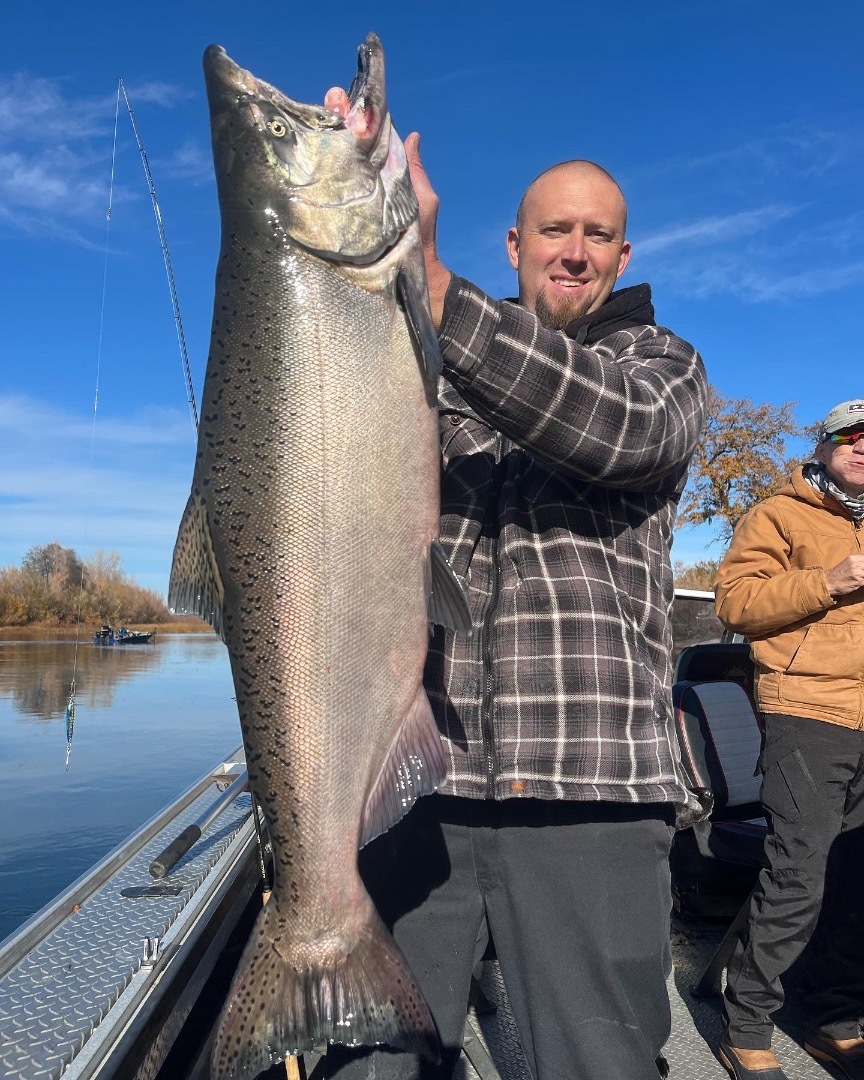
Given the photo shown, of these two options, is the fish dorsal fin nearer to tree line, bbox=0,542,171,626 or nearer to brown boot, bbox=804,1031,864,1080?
brown boot, bbox=804,1031,864,1080

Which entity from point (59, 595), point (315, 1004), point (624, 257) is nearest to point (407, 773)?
point (315, 1004)

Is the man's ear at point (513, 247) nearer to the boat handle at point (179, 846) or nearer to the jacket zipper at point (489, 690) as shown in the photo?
the jacket zipper at point (489, 690)

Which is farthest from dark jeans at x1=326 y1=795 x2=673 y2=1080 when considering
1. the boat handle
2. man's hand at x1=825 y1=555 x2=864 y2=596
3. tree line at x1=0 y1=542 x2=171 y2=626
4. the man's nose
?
tree line at x1=0 y1=542 x2=171 y2=626

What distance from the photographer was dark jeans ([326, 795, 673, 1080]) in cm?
186

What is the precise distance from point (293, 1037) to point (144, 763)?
11.9 metres

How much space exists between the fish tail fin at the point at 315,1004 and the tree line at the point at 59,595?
38770mm

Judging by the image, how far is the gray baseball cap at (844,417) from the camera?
387 centimetres

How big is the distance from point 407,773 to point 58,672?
26.7 metres

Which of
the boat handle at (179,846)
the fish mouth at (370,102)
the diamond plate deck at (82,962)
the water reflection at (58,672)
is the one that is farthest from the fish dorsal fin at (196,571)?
the water reflection at (58,672)

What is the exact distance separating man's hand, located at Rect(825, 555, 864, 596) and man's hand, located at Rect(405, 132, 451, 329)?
260cm

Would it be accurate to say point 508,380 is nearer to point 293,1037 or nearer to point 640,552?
point 640,552

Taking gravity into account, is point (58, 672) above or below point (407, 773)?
below

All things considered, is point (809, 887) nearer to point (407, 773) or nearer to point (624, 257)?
point (407, 773)

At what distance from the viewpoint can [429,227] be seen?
190cm
